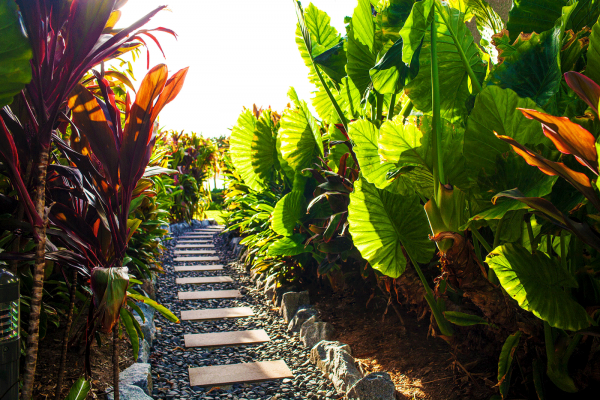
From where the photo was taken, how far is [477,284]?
105 cm

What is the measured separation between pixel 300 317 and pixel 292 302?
7.6 inches

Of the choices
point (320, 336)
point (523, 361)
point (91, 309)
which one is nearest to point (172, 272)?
point (320, 336)

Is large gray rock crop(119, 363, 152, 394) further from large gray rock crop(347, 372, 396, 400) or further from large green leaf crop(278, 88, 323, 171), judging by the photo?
large green leaf crop(278, 88, 323, 171)

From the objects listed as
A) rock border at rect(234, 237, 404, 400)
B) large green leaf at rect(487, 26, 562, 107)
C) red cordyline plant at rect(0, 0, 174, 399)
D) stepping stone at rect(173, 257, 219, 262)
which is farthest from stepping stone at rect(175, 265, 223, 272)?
large green leaf at rect(487, 26, 562, 107)

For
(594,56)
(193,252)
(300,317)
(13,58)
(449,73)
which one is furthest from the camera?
(193,252)

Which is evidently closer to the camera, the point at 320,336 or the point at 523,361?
the point at 523,361

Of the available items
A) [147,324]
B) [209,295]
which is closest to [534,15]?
[147,324]

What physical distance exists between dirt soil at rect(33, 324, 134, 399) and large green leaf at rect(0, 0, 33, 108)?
1.03 metres

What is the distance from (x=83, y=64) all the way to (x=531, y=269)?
117cm

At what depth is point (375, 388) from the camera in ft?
4.65

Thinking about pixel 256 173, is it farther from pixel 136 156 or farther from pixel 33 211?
pixel 33 211

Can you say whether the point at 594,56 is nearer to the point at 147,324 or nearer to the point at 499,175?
the point at 499,175

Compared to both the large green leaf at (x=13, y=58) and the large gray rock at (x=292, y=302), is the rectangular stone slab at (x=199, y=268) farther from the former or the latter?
the large green leaf at (x=13, y=58)

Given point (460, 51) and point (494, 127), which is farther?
point (460, 51)
